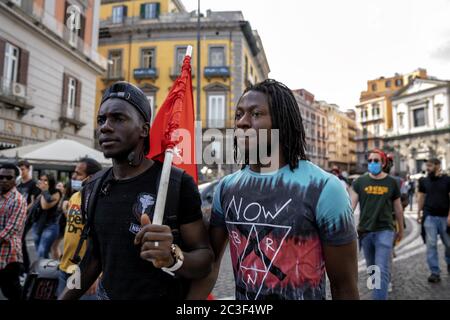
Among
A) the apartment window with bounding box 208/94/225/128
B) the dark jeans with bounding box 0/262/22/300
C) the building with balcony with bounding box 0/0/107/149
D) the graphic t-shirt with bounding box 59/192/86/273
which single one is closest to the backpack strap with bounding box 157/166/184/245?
the graphic t-shirt with bounding box 59/192/86/273

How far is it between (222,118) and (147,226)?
2591cm

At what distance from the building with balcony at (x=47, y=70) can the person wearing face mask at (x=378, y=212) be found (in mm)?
13800

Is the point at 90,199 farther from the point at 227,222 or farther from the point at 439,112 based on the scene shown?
the point at 439,112

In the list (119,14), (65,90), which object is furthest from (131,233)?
(119,14)

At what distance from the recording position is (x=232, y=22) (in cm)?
2627

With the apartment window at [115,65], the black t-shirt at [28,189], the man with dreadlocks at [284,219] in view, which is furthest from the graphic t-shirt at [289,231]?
the apartment window at [115,65]

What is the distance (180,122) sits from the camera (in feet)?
6.21

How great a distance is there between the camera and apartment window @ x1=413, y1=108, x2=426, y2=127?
4497cm

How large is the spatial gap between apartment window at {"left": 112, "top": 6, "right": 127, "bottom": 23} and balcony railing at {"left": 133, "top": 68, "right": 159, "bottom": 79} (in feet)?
18.8

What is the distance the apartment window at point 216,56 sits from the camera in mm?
27141

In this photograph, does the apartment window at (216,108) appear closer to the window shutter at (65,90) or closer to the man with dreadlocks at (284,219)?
the window shutter at (65,90)

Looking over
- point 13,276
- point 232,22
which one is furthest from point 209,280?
point 232,22

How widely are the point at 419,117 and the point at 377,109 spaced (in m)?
13.1
